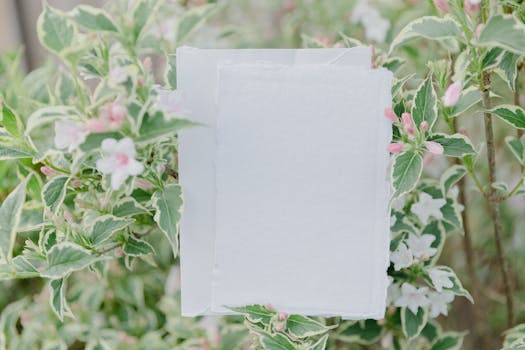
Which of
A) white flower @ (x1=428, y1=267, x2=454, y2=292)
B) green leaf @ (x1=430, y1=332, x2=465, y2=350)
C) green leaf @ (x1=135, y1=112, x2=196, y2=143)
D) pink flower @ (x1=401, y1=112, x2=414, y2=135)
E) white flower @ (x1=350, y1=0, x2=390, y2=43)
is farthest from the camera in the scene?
white flower @ (x1=350, y1=0, x2=390, y2=43)

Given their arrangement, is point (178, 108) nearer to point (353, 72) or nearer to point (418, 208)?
point (353, 72)

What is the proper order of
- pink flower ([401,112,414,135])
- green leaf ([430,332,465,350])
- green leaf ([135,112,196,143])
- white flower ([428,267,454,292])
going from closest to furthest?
1. green leaf ([135,112,196,143])
2. pink flower ([401,112,414,135])
3. white flower ([428,267,454,292])
4. green leaf ([430,332,465,350])

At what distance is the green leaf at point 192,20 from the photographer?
2.91 ft

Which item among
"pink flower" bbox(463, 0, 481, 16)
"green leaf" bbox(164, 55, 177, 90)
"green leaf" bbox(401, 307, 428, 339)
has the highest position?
"pink flower" bbox(463, 0, 481, 16)

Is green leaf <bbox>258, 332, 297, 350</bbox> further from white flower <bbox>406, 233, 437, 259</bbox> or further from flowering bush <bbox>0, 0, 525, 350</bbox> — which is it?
white flower <bbox>406, 233, 437, 259</bbox>

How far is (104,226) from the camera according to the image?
850 millimetres

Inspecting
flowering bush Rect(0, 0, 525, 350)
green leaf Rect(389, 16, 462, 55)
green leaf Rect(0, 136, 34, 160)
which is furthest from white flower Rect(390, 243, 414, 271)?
green leaf Rect(0, 136, 34, 160)

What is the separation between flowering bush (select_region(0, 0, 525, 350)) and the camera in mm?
729

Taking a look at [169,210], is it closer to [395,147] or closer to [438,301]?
[395,147]

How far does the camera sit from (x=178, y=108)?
0.78 meters

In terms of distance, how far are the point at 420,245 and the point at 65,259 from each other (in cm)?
50

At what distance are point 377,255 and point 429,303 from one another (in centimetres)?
23

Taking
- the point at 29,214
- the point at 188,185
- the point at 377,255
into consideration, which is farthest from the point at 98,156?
the point at 377,255

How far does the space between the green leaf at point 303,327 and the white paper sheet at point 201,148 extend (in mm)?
108
